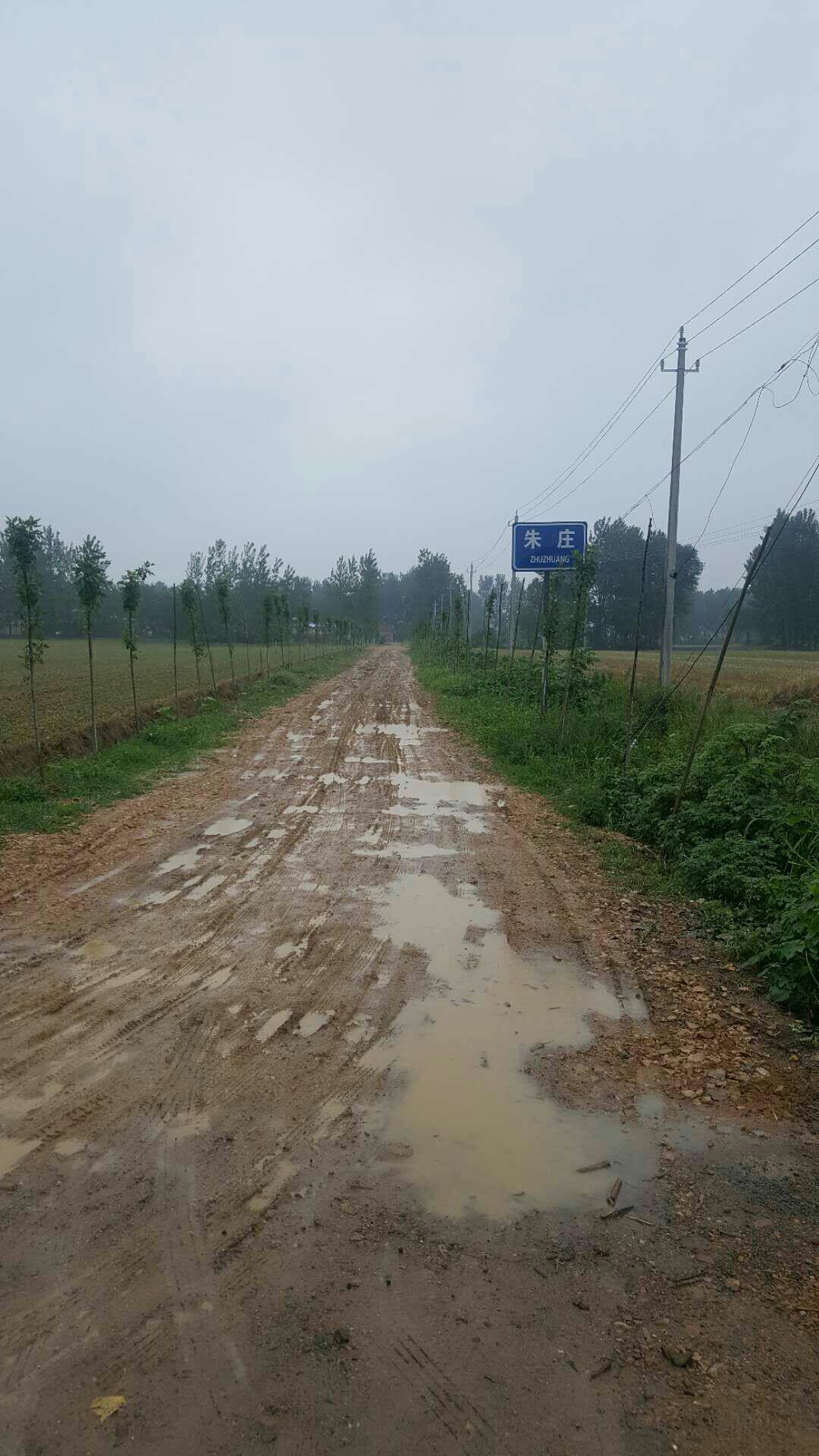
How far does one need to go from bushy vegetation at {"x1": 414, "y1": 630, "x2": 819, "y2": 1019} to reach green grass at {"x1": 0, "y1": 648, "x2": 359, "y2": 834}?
564 centimetres

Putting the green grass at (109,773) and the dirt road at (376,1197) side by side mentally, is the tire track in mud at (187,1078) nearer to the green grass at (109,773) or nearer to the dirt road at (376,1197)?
the dirt road at (376,1197)

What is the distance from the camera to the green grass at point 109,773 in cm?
900

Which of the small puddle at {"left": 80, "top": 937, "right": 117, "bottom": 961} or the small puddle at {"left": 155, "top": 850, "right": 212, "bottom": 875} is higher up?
A: the small puddle at {"left": 155, "top": 850, "right": 212, "bottom": 875}

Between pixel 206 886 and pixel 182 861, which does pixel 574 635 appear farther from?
pixel 206 886

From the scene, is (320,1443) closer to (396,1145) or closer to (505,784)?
(396,1145)

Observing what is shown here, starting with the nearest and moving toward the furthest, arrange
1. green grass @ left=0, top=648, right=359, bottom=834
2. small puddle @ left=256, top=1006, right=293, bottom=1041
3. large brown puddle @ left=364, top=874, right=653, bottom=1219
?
large brown puddle @ left=364, top=874, right=653, bottom=1219
small puddle @ left=256, top=1006, right=293, bottom=1041
green grass @ left=0, top=648, right=359, bottom=834

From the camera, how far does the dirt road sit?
2334mm

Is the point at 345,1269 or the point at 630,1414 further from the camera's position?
the point at 345,1269

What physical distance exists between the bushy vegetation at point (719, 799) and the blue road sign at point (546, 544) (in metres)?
2.48

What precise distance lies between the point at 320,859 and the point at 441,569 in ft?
355

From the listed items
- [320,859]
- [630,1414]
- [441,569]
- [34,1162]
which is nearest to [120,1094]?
[34,1162]

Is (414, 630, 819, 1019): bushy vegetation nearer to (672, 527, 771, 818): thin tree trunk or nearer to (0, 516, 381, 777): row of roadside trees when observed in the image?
(672, 527, 771, 818): thin tree trunk

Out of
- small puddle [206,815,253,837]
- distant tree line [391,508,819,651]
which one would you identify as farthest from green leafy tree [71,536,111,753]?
distant tree line [391,508,819,651]

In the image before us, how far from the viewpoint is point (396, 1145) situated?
3521 millimetres
